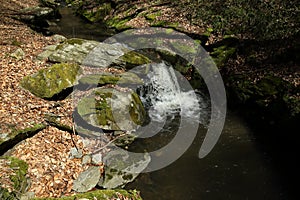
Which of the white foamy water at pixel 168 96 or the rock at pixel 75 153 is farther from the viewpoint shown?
the white foamy water at pixel 168 96

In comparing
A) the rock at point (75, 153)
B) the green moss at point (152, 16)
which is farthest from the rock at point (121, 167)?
the green moss at point (152, 16)

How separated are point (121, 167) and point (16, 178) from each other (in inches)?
104

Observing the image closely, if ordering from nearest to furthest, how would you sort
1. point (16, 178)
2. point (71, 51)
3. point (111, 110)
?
point (16, 178) → point (111, 110) → point (71, 51)

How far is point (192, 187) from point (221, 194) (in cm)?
76

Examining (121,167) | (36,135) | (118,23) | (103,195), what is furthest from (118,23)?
(103,195)

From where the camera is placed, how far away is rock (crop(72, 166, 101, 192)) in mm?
6096

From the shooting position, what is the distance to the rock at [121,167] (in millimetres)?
6645

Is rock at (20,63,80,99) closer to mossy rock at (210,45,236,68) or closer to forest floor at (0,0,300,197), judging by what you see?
forest floor at (0,0,300,197)

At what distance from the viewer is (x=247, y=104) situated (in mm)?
9953

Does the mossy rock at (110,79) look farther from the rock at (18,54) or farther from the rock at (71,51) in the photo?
the rock at (18,54)

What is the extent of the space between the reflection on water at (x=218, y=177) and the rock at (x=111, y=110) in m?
0.99

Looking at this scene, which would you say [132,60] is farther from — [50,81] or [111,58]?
[50,81]

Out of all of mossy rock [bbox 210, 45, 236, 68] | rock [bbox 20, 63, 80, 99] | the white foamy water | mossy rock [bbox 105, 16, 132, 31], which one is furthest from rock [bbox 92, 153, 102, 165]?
mossy rock [bbox 105, 16, 132, 31]

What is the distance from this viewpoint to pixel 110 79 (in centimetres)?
973
